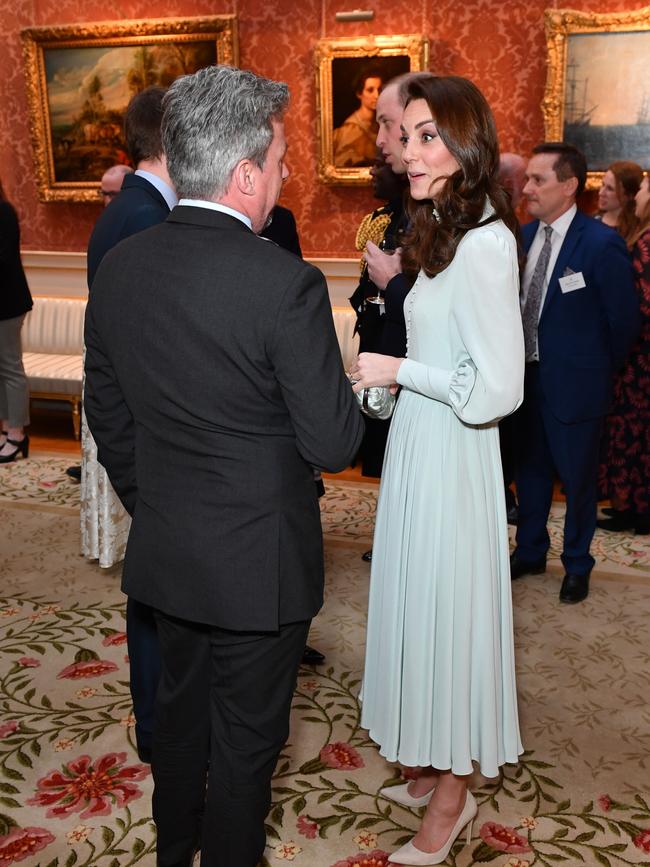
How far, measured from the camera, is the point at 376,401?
7.43 feet

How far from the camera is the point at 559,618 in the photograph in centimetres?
387

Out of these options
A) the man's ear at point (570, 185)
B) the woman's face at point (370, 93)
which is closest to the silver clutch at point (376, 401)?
the man's ear at point (570, 185)

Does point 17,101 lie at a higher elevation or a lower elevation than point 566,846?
higher

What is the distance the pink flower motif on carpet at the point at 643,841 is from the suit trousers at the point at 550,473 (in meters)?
1.68

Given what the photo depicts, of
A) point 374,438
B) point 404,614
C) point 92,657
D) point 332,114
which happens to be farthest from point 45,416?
point 404,614

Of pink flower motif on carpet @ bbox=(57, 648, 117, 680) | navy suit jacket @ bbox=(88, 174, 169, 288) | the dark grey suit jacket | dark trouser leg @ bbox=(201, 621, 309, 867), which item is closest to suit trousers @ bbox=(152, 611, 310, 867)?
dark trouser leg @ bbox=(201, 621, 309, 867)

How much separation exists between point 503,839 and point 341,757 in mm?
617

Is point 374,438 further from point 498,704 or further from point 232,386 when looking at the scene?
point 232,386

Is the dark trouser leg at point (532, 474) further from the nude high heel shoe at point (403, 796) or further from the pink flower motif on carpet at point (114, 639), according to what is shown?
the pink flower motif on carpet at point (114, 639)

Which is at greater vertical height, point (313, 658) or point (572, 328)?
point (572, 328)

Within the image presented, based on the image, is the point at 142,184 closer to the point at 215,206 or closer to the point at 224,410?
the point at 215,206

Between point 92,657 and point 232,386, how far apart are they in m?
2.30

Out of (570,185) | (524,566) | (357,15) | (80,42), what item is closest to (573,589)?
(524,566)

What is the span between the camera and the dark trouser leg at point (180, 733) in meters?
1.96
